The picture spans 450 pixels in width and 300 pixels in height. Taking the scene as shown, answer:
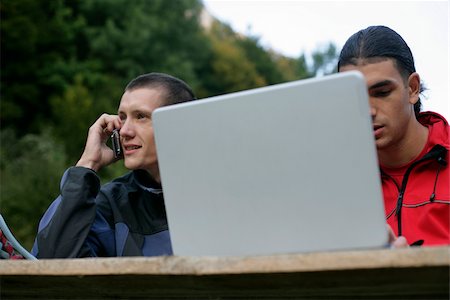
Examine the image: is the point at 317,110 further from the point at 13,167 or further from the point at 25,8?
the point at 25,8

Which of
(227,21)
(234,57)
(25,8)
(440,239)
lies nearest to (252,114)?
(440,239)

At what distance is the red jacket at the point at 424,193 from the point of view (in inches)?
69.9

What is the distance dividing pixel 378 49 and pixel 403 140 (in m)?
0.28

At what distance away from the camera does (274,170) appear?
1089 mm

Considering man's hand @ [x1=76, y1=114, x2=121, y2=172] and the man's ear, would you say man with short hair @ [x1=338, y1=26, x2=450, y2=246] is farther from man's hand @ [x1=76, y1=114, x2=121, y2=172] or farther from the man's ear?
man's hand @ [x1=76, y1=114, x2=121, y2=172]

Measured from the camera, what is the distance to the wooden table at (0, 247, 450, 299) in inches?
37.8

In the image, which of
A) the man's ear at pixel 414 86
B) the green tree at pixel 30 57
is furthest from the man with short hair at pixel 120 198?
the green tree at pixel 30 57

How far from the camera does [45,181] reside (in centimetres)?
1135

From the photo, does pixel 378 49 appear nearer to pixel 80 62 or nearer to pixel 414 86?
pixel 414 86

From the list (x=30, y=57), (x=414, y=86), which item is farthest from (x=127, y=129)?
(x=30, y=57)

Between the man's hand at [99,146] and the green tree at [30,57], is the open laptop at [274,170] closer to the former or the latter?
the man's hand at [99,146]

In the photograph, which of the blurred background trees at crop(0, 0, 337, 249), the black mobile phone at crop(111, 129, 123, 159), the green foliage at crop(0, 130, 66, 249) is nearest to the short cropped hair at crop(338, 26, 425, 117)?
the black mobile phone at crop(111, 129, 123, 159)

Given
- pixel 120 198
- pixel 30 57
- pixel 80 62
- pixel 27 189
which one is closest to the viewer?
pixel 120 198

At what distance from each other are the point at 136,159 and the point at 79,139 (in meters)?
13.9
